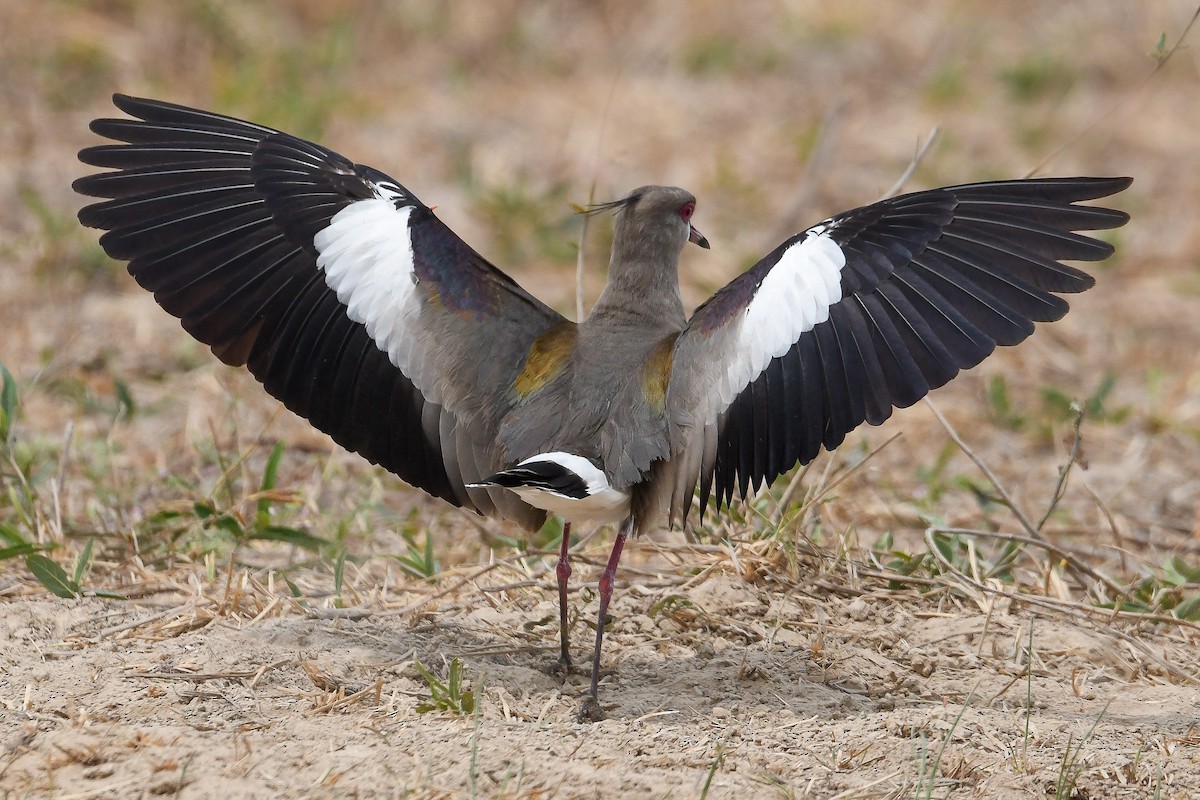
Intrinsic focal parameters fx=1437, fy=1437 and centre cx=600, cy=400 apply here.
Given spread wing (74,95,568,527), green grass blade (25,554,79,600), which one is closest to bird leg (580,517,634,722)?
spread wing (74,95,568,527)

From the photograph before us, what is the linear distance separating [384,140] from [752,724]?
662 centimetres

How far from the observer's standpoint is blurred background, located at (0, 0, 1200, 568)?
20.2 feet

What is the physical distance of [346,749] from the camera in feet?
11.0

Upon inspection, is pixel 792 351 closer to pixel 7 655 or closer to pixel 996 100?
pixel 7 655

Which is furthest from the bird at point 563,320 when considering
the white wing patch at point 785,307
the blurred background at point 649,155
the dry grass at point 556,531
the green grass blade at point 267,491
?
the blurred background at point 649,155

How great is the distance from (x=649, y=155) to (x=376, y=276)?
18.7 feet

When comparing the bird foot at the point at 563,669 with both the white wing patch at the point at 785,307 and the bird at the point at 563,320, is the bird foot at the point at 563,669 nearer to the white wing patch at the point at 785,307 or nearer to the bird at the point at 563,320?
the bird at the point at 563,320

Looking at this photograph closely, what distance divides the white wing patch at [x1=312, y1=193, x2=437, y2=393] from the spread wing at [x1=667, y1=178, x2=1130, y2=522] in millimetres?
851

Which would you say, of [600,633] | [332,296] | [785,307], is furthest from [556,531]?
[785,307]

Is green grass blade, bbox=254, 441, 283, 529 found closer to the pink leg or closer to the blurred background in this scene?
the blurred background

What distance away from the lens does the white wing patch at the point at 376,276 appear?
4195mm

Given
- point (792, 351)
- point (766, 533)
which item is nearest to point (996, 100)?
point (766, 533)

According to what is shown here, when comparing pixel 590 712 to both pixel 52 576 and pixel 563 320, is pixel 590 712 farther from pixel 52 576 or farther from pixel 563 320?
pixel 52 576

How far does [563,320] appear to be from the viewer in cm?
443
